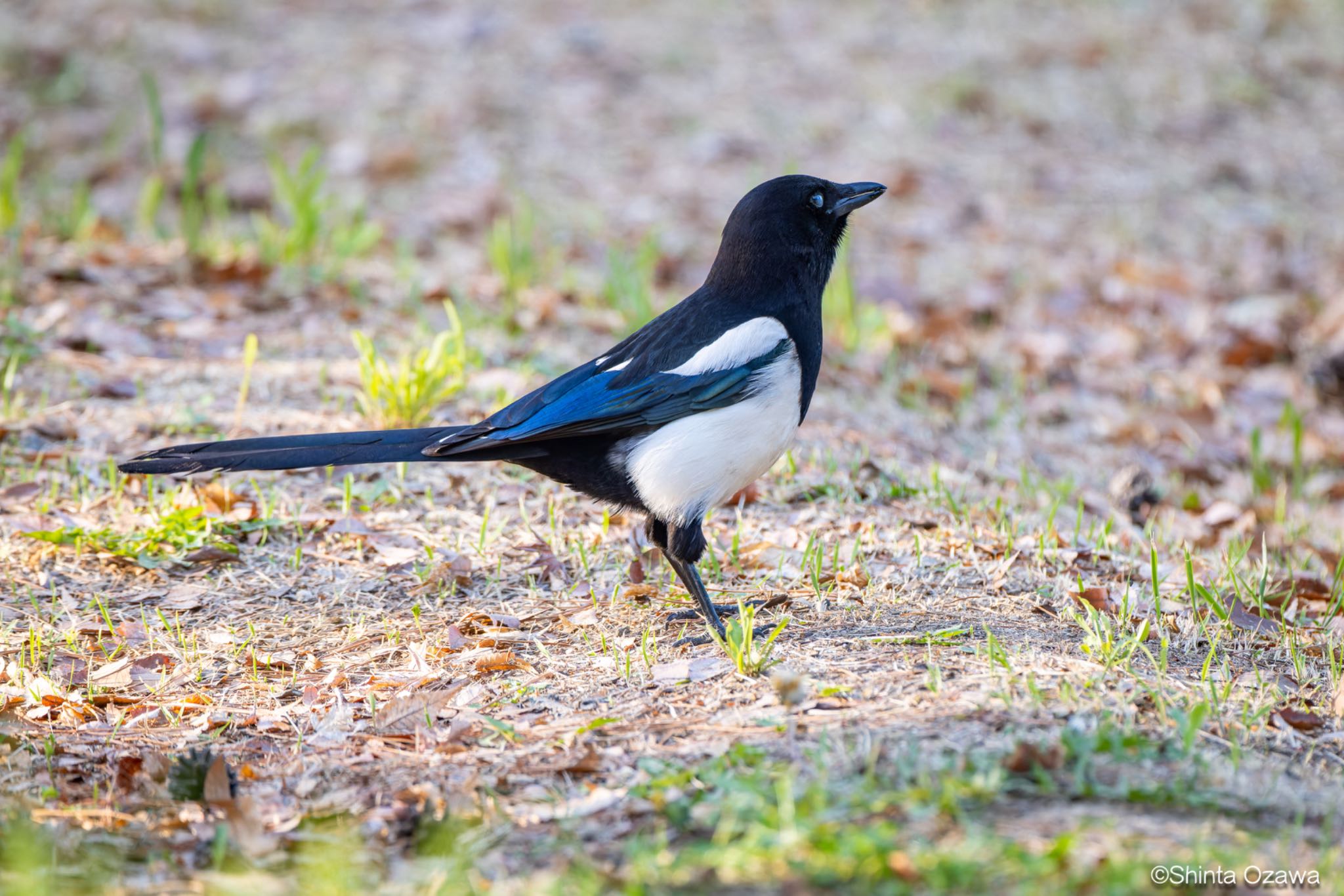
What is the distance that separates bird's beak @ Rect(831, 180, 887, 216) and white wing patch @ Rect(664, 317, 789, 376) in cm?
50

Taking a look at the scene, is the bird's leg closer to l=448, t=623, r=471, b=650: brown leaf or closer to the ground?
the ground

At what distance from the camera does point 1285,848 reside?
1974 mm

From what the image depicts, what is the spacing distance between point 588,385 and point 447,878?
153cm

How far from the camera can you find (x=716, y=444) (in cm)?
309

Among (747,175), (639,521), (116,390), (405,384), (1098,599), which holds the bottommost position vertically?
(1098,599)

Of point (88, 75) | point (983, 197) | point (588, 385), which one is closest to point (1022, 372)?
point (983, 197)

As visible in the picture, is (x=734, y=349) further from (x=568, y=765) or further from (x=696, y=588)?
(x=568, y=765)

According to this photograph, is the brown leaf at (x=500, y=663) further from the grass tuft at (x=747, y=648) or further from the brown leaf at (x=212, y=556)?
the brown leaf at (x=212, y=556)

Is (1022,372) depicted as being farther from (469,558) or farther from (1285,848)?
(1285,848)

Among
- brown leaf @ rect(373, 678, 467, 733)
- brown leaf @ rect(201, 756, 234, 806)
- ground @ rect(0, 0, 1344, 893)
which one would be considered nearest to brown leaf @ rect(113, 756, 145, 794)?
ground @ rect(0, 0, 1344, 893)

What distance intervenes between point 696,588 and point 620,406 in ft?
1.63

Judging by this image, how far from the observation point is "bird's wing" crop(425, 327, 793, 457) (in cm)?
310

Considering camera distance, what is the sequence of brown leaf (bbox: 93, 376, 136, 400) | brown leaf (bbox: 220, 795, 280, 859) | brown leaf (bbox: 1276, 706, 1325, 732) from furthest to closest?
brown leaf (bbox: 93, 376, 136, 400) → brown leaf (bbox: 1276, 706, 1325, 732) → brown leaf (bbox: 220, 795, 280, 859)

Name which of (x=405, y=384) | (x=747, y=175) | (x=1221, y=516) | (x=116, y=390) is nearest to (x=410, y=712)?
(x=405, y=384)
